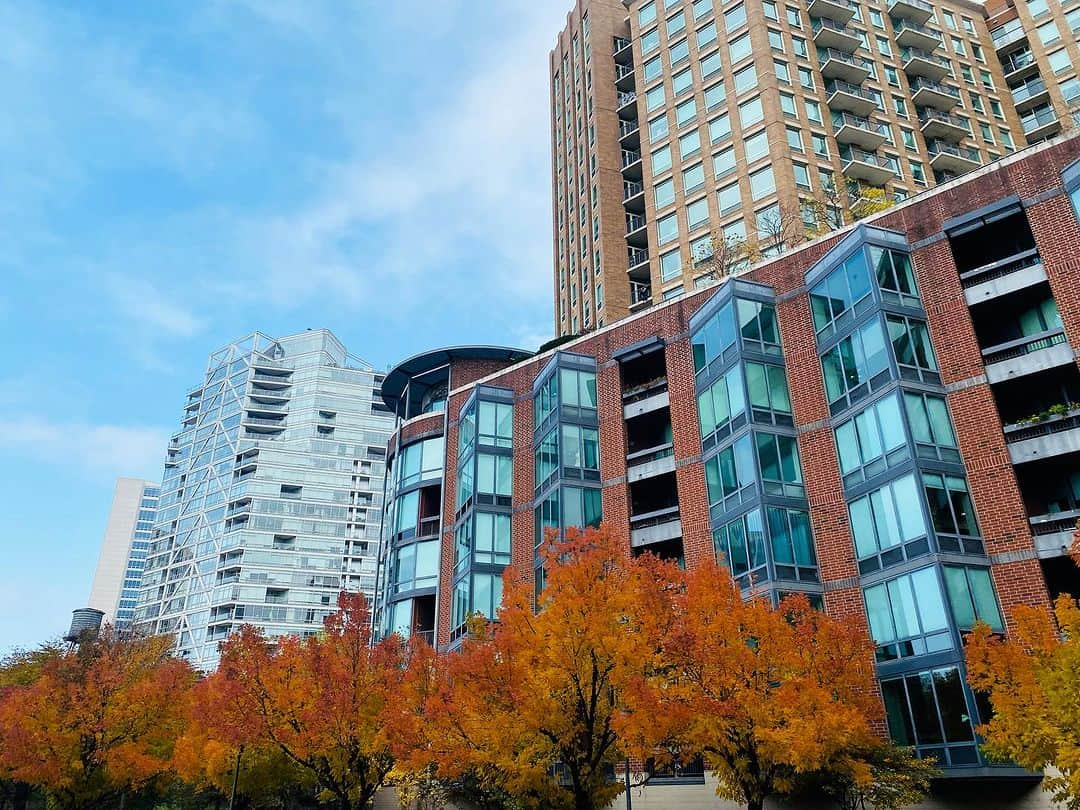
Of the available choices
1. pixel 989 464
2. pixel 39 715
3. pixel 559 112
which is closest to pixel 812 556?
pixel 989 464

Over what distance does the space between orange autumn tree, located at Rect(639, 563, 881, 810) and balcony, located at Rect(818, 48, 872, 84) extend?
47.2 metres

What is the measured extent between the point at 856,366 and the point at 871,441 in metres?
2.93

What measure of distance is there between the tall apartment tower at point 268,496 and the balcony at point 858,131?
8539 centimetres

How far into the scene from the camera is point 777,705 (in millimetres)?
19906

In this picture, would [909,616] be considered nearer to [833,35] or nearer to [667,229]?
[667,229]

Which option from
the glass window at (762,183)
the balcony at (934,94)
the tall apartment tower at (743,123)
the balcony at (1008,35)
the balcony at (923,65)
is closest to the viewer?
the glass window at (762,183)

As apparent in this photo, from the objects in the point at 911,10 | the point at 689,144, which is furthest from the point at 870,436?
the point at 911,10

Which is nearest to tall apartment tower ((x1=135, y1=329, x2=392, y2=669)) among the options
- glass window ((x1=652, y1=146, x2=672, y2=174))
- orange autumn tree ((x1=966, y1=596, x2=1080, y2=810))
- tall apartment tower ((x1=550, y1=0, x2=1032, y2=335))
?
tall apartment tower ((x1=550, y1=0, x2=1032, y2=335))

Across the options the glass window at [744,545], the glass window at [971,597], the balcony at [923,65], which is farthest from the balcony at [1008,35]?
the glass window at [971,597]

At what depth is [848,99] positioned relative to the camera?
2218 inches

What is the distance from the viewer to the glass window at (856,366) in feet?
92.8

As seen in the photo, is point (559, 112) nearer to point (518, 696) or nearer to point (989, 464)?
point (989, 464)

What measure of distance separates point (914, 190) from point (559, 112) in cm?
3288

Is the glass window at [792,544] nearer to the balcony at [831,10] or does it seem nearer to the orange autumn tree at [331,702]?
the orange autumn tree at [331,702]
